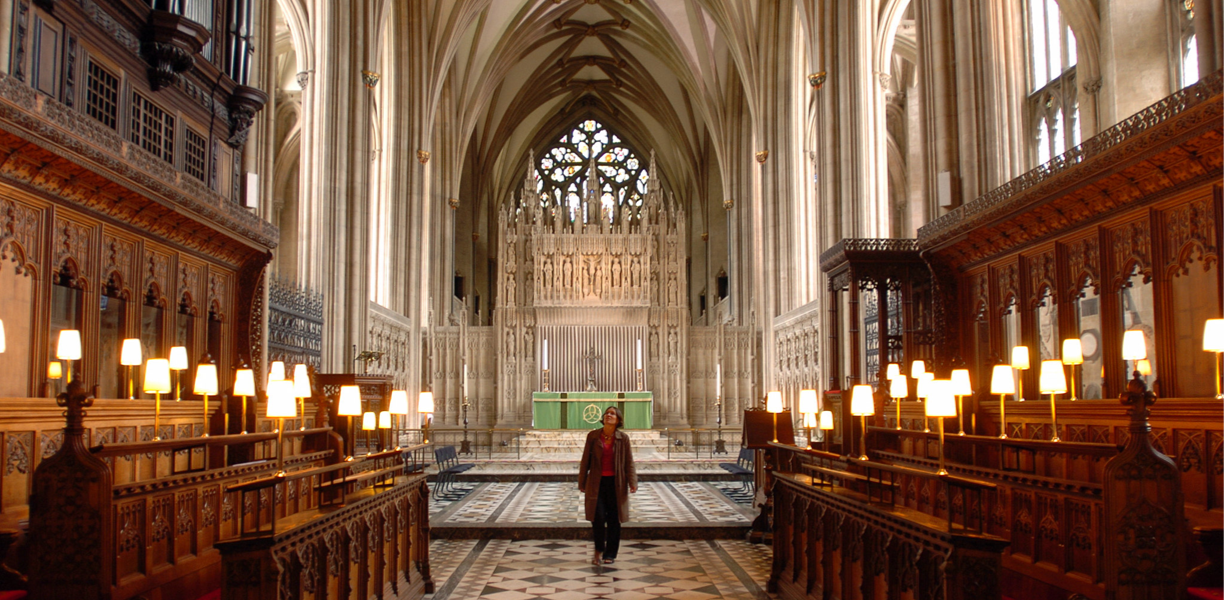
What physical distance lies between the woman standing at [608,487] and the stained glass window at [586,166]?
106 ft

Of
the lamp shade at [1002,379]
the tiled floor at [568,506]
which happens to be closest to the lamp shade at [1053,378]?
the lamp shade at [1002,379]

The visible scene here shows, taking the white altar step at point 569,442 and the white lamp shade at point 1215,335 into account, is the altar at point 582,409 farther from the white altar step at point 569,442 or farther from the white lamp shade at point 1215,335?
the white lamp shade at point 1215,335

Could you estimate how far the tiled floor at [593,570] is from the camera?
279 inches

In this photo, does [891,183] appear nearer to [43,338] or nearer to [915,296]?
[915,296]

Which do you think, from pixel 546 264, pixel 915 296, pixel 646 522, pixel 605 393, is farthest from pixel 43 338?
pixel 546 264

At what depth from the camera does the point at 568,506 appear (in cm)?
1220

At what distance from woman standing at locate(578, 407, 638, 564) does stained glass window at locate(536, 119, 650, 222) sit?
32.3m

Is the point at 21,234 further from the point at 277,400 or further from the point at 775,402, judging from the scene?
the point at 775,402

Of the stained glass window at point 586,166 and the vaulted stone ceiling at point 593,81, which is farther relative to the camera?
the stained glass window at point 586,166

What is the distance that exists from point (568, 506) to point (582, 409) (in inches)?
452

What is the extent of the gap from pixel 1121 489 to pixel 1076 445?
1.14 meters

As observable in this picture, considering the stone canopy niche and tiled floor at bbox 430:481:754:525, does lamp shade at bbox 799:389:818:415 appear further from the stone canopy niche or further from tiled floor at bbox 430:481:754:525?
the stone canopy niche

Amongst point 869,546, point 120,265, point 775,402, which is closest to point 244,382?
point 120,265

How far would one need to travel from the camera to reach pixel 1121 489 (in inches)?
179
